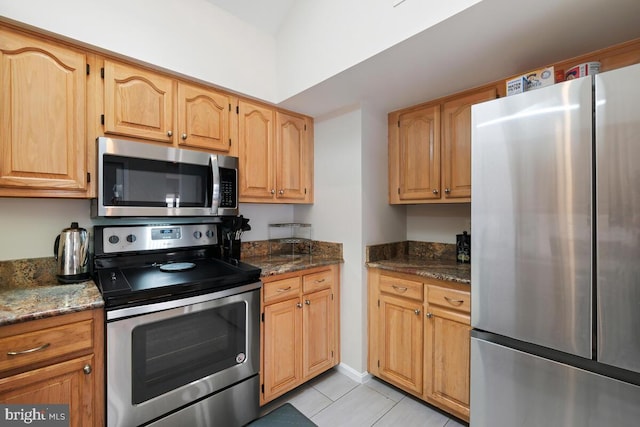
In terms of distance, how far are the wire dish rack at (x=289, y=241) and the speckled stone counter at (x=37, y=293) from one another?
137 cm

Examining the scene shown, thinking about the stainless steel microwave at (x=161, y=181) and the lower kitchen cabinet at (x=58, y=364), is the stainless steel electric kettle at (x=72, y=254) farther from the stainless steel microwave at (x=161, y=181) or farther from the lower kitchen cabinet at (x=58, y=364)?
the lower kitchen cabinet at (x=58, y=364)

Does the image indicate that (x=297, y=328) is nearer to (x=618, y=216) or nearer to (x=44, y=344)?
(x=44, y=344)

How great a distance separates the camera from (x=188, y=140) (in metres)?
1.89

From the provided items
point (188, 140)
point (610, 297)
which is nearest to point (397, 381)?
point (610, 297)

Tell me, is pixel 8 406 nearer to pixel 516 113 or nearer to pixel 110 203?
pixel 110 203

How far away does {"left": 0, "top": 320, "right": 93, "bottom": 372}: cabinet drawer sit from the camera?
3.63ft

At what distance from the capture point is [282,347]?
1981 mm

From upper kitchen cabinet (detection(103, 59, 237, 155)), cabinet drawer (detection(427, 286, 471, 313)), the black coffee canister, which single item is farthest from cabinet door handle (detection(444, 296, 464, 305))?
upper kitchen cabinet (detection(103, 59, 237, 155))

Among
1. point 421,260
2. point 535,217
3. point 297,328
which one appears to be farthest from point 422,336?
point 535,217

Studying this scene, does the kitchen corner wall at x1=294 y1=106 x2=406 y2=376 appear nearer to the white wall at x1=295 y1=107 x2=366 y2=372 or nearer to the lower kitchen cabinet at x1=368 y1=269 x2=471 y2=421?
the white wall at x1=295 y1=107 x2=366 y2=372

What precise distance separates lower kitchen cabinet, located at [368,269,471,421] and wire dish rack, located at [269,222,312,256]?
27.8 inches

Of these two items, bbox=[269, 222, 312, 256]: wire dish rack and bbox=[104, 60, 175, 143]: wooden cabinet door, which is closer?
bbox=[104, 60, 175, 143]: wooden cabinet door

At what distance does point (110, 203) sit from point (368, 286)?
1806mm

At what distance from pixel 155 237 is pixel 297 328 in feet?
3.80
